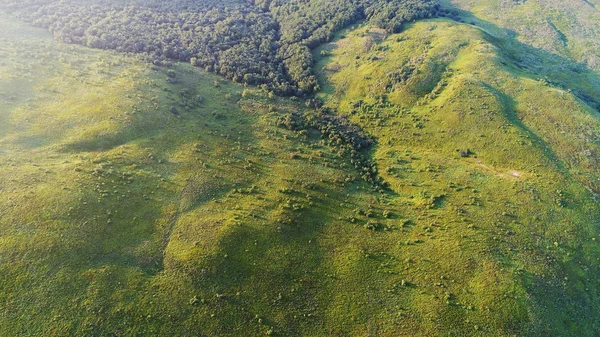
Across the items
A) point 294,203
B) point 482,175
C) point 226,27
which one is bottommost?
point 482,175

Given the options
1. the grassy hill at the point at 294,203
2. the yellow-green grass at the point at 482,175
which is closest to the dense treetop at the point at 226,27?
the grassy hill at the point at 294,203

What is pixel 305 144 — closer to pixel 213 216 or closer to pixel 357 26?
pixel 213 216

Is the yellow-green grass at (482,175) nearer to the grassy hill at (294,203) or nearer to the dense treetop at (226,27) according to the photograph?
the grassy hill at (294,203)

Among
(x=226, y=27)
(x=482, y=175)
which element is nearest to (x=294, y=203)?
(x=482, y=175)

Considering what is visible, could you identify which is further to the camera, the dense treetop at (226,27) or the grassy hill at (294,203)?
the dense treetop at (226,27)

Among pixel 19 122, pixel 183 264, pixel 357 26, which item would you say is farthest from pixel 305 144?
pixel 357 26

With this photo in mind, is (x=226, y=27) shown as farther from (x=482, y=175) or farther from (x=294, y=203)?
(x=482, y=175)

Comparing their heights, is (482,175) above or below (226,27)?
below

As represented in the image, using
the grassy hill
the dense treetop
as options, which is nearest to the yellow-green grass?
the grassy hill
